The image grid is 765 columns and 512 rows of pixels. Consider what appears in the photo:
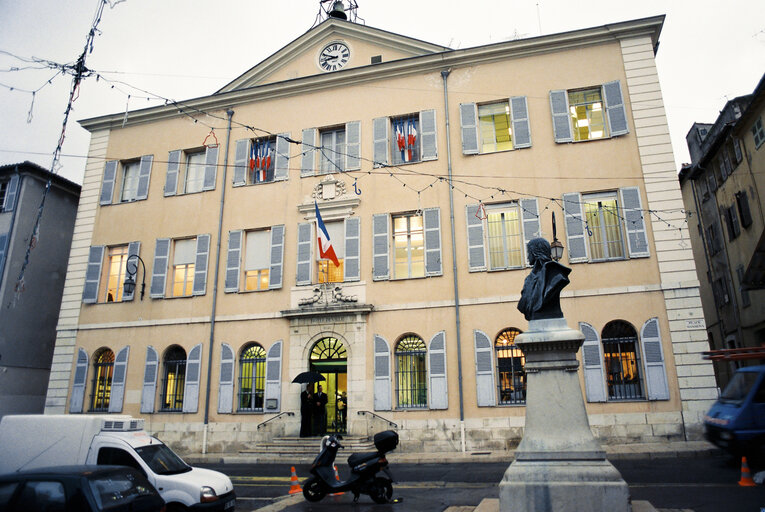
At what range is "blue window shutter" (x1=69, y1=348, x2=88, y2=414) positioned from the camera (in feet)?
58.0

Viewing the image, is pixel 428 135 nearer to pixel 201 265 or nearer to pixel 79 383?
pixel 201 265

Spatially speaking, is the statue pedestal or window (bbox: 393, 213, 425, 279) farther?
window (bbox: 393, 213, 425, 279)

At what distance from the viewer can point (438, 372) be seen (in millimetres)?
14688

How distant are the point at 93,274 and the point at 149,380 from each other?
15.6 ft

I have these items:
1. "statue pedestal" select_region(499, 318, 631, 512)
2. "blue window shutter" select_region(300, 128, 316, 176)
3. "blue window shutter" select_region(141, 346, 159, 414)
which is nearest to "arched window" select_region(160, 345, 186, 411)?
"blue window shutter" select_region(141, 346, 159, 414)

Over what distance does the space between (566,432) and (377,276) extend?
10415 millimetres

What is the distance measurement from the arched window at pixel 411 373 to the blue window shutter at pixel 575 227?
16.4 ft

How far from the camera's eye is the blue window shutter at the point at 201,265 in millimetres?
17422

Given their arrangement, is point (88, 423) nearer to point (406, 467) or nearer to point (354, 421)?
point (406, 467)

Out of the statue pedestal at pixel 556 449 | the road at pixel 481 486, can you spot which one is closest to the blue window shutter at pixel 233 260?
the road at pixel 481 486

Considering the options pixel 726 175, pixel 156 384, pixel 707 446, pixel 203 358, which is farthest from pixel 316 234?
pixel 726 175

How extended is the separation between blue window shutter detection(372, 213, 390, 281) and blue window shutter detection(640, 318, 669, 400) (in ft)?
23.7

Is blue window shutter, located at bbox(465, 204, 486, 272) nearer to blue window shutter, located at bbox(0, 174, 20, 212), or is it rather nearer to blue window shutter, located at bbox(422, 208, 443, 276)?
blue window shutter, located at bbox(422, 208, 443, 276)

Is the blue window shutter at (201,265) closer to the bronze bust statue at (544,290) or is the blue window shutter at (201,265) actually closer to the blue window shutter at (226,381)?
the blue window shutter at (226,381)
